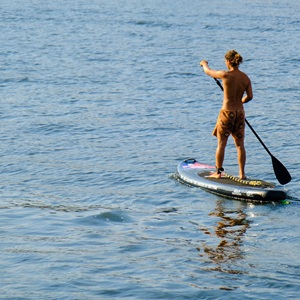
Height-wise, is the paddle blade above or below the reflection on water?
above

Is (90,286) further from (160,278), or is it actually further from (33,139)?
(33,139)

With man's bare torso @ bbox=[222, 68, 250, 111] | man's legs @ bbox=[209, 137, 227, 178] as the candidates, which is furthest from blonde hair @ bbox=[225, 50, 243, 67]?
man's legs @ bbox=[209, 137, 227, 178]

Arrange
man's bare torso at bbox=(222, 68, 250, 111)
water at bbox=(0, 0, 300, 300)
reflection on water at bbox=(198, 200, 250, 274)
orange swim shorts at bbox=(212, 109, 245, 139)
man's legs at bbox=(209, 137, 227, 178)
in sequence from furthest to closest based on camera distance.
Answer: man's legs at bbox=(209, 137, 227, 178) → orange swim shorts at bbox=(212, 109, 245, 139) → man's bare torso at bbox=(222, 68, 250, 111) → reflection on water at bbox=(198, 200, 250, 274) → water at bbox=(0, 0, 300, 300)

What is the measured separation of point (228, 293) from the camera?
9156 millimetres

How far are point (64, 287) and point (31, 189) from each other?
4.60 meters

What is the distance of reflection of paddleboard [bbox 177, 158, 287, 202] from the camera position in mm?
12495

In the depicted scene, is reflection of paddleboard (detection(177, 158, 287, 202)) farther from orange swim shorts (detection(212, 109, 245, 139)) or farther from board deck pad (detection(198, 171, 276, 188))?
orange swim shorts (detection(212, 109, 245, 139))

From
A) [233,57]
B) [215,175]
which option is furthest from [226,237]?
[233,57]

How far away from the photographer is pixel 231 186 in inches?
508

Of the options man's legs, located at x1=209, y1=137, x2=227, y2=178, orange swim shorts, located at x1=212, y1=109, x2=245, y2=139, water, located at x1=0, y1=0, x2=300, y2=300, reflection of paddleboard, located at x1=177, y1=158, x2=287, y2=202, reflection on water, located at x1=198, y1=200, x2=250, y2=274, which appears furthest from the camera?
man's legs, located at x1=209, y1=137, x2=227, y2=178

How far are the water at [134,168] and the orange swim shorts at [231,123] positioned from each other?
1.03m

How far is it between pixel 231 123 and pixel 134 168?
2.83 metres

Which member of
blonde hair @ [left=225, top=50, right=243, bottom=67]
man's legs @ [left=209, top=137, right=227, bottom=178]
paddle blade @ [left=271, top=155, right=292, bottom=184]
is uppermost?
blonde hair @ [left=225, top=50, right=243, bottom=67]

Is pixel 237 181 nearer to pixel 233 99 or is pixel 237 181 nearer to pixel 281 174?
pixel 281 174
